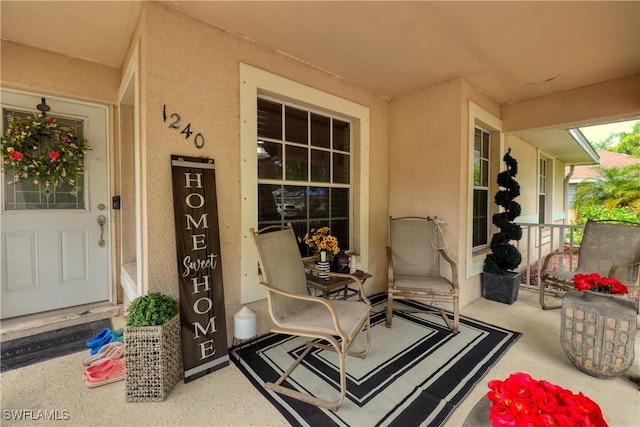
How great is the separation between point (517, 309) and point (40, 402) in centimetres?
415

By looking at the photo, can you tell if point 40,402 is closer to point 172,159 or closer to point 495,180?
point 172,159

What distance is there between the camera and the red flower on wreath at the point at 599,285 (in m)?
1.96

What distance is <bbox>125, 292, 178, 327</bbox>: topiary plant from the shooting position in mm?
1563

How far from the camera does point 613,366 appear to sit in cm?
176

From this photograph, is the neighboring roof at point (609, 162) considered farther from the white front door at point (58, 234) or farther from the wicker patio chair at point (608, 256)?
the white front door at point (58, 234)

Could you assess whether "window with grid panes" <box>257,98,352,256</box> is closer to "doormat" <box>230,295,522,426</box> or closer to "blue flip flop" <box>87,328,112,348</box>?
"doormat" <box>230,295,522,426</box>

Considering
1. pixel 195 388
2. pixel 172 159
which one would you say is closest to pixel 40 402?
pixel 195 388

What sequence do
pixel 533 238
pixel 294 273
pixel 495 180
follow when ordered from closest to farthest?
1. pixel 294 273
2. pixel 495 180
3. pixel 533 238

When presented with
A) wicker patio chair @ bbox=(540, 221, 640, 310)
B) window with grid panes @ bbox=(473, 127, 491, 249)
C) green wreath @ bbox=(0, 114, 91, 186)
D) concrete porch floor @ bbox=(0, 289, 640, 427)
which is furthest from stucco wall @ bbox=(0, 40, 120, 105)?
wicker patio chair @ bbox=(540, 221, 640, 310)

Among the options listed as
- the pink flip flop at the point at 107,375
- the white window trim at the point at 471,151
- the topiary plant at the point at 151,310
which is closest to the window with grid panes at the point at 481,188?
the white window trim at the point at 471,151

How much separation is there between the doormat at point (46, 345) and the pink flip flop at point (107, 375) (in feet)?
1.52

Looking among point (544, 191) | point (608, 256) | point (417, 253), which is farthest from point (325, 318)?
point (544, 191)

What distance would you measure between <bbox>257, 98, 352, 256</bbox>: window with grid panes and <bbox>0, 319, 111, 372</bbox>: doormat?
5.75ft

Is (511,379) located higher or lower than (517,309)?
higher
